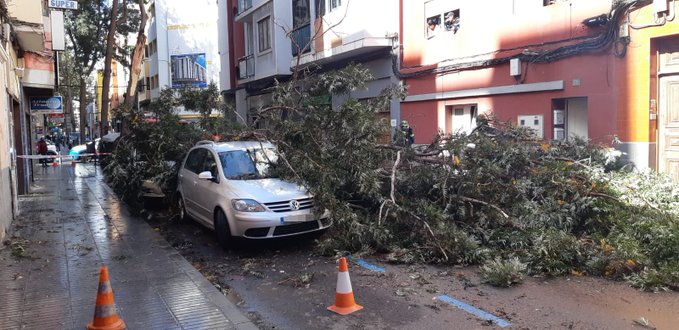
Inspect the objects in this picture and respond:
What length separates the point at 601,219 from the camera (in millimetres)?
7375

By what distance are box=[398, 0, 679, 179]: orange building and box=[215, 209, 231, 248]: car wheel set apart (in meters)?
4.41

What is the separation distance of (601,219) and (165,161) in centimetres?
791

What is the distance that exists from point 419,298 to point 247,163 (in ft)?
13.1

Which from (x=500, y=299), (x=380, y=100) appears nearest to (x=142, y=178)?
(x=380, y=100)

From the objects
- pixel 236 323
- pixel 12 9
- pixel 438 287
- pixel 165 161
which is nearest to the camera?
pixel 236 323

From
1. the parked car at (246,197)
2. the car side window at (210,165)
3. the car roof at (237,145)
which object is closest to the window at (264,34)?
the car roof at (237,145)

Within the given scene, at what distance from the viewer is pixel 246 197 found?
7.74 m

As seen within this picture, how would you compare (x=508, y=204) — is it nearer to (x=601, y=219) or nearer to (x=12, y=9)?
(x=601, y=219)

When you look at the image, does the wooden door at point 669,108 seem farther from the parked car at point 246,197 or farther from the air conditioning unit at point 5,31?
the air conditioning unit at point 5,31

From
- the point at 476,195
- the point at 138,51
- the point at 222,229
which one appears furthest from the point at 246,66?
the point at 476,195

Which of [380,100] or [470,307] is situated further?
[380,100]

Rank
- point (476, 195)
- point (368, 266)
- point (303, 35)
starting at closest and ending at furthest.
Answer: point (368, 266) → point (476, 195) → point (303, 35)

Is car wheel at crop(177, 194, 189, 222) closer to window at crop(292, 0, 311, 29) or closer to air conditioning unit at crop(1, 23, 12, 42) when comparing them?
air conditioning unit at crop(1, 23, 12, 42)

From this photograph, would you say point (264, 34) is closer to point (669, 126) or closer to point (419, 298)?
point (669, 126)
